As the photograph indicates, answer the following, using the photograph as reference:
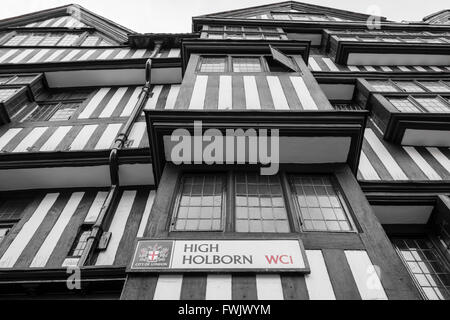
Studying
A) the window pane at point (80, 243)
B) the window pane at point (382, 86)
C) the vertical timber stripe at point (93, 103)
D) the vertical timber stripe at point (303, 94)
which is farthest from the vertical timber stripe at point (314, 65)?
the window pane at point (80, 243)

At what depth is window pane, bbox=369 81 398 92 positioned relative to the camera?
10.8 meters

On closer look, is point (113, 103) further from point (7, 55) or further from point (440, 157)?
point (440, 157)

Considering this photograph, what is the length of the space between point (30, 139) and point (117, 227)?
4529 millimetres

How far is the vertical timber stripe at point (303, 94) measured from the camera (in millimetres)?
7262

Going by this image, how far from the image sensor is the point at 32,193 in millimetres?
8344

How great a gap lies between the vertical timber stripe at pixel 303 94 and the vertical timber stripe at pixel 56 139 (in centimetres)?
697

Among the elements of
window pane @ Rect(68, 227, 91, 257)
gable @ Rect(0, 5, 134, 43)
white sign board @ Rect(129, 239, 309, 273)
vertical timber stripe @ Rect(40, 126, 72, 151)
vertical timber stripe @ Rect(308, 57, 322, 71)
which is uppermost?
gable @ Rect(0, 5, 134, 43)

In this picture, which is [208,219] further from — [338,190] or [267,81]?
[267,81]

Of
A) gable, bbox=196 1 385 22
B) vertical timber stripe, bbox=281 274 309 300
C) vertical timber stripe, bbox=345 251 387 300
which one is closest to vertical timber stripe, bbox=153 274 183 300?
vertical timber stripe, bbox=281 274 309 300

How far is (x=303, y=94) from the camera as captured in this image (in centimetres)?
777

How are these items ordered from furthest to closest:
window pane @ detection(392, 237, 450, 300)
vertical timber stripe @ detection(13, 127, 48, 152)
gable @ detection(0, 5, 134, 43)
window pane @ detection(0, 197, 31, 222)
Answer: gable @ detection(0, 5, 134, 43), vertical timber stripe @ detection(13, 127, 48, 152), window pane @ detection(0, 197, 31, 222), window pane @ detection(392, 237, 450, 300)

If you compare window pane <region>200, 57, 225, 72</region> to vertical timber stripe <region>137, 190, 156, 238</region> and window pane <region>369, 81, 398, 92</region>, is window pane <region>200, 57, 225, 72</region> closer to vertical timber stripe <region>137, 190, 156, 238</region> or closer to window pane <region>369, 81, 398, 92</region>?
vertical timber stripe <region>137, 190, 156, 238</region>

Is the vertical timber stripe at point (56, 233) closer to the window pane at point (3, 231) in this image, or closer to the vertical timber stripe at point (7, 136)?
the window pane at point (3, 231)

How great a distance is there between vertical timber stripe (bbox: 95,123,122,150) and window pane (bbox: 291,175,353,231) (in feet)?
18.7
